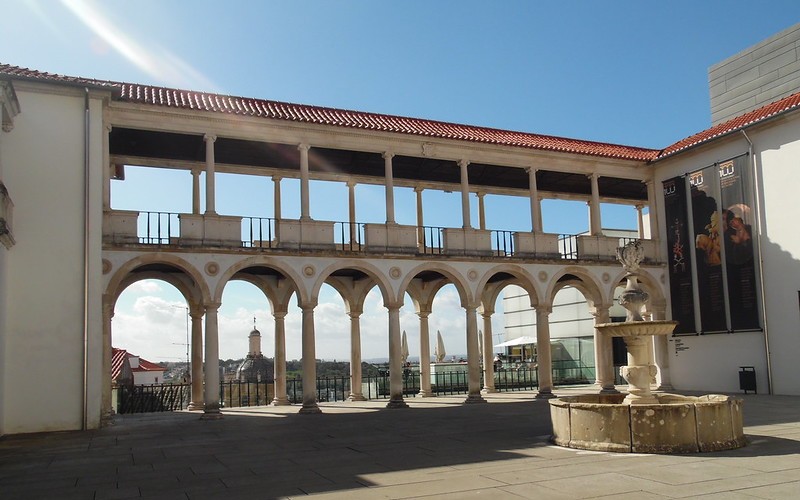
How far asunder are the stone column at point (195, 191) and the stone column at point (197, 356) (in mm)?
3153

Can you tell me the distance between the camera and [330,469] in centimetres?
1011

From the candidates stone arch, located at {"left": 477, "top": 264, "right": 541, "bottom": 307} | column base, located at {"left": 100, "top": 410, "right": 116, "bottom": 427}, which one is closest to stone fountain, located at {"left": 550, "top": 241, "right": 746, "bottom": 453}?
column base, located at {"left": 100, "top": 410, "right": 116, "bottom": 427}

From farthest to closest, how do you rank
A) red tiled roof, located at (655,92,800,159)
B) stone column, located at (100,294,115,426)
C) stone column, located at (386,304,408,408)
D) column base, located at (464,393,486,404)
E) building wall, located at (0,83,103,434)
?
column base, located at (464,393,486,404) → red tiled roof, located at (655,92,800,159) → stone column, located at (386,304,408,408) → stone column, located at (100,294,115,426) → building wall, located at (0,83,103,434)

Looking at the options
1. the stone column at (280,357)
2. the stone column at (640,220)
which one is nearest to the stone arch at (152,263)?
the stone column at (280,357)

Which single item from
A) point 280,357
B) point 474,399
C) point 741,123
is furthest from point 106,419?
point 741,123

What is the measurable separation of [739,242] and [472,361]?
956 centimetres

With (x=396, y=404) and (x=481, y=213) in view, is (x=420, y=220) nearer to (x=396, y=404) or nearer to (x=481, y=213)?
(x=481, y=213)

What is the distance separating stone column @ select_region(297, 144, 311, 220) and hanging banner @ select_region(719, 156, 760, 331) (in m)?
13.8

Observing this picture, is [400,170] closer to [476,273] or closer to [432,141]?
[432,141]

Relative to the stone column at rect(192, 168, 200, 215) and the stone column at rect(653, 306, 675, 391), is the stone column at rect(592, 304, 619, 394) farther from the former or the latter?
the stone column at rect(192, 168, 200, 215)

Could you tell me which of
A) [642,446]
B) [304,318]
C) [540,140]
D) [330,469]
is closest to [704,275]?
[540,140]

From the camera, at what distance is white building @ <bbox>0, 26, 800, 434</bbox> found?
17.0 metres

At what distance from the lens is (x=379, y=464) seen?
1051cm

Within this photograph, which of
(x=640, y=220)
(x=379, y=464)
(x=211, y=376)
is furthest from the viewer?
(x=640, y=220)
